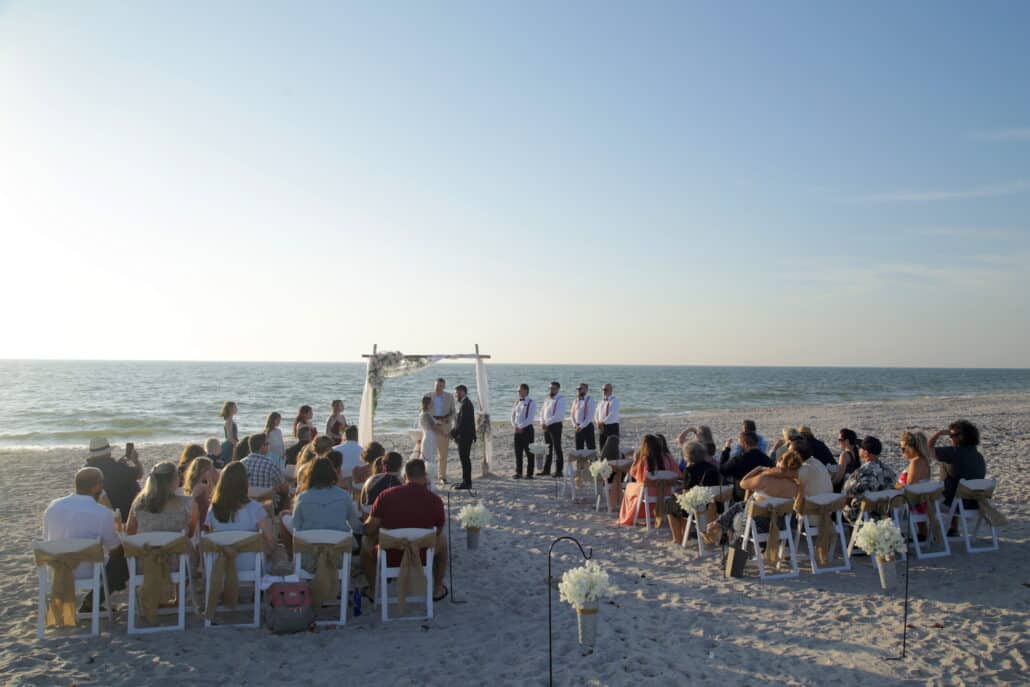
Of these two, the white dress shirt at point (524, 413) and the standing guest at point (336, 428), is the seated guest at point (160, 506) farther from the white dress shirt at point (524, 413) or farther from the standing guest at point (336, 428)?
the white dress shirt at point (524, 413)

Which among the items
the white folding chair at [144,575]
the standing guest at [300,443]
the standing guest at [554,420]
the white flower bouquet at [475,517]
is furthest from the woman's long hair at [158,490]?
the standing guest at [554,420]

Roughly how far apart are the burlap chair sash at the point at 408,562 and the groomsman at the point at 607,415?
7.21 m

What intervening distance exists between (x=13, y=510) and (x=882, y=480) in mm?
11863

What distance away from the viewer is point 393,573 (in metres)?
5.61

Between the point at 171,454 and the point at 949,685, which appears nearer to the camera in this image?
the point at 949,685

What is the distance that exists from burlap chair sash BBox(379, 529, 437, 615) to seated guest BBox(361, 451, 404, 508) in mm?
961

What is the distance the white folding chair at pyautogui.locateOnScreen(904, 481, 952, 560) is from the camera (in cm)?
679

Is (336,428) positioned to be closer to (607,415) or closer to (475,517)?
(475,517)

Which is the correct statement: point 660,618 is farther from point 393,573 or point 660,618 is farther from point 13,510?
point 13,510

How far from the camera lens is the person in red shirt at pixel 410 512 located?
18.7 feet

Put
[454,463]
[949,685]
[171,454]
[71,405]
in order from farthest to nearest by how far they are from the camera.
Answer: [71,405], [171,454], [454,463], [949,685]

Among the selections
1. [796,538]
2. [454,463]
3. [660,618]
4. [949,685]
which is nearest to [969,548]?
[796,538]

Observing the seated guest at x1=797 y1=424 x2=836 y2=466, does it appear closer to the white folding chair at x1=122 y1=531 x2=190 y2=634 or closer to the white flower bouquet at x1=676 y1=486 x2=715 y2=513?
the white flower bouquet at x1=676 y1=486 x2=715 y2=513

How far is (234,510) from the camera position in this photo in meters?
5.54
